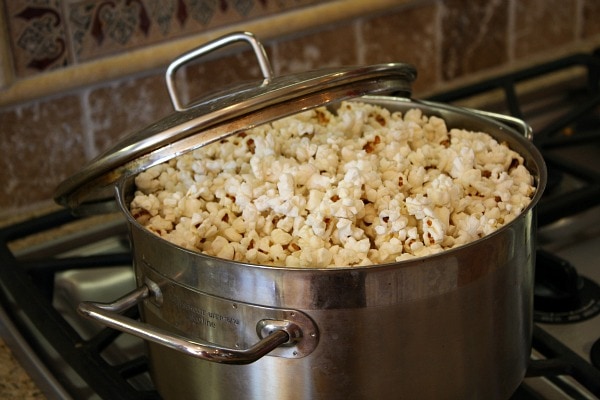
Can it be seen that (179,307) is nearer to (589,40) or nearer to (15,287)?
(15,287)

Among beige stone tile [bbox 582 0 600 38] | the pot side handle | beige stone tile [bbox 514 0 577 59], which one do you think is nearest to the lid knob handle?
the pot side handle

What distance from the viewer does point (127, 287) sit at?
95 centimetres

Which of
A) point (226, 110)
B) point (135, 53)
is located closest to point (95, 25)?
point (135, 53)

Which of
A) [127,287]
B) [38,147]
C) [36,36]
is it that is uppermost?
[36,36]

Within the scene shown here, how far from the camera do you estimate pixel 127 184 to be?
0.78m

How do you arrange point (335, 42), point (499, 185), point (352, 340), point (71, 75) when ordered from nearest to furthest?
point (352, 340), point (499, 185), point (71, 75), point (335, 42)

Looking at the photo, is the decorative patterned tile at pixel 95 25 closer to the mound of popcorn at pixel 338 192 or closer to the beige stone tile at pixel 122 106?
the beige stone tile at pixel 122 106

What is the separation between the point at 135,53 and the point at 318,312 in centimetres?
52

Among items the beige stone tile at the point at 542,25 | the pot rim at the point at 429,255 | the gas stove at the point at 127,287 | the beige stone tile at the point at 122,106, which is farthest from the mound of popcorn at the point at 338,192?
the beige stone tile at the point at 542,25

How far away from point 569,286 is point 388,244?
28 cm

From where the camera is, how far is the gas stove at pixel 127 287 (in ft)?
2.51

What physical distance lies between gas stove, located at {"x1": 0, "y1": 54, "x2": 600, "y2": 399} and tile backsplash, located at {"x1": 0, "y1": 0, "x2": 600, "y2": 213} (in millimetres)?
95

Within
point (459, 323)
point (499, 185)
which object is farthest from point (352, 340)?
point (499, 185)

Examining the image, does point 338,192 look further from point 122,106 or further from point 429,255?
point 122,106
